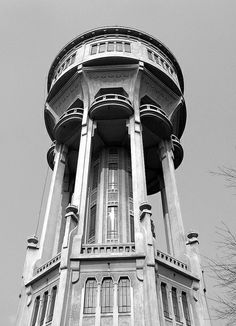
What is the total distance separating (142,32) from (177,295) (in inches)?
920

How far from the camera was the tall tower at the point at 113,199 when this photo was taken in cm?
1978

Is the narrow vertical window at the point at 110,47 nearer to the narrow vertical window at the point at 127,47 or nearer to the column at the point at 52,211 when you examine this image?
the narrow vertical window at the point at 127,47

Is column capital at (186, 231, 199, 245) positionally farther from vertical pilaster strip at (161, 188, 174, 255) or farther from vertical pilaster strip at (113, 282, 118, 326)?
vertical pilaster strip at (113, 282, 118, 326)

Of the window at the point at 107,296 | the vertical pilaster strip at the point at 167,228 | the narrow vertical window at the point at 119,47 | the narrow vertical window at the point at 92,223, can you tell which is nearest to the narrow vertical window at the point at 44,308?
the window at the point at 107,296

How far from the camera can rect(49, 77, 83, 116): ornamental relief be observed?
102ft

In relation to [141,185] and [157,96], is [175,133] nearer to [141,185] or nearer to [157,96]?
[157,96]

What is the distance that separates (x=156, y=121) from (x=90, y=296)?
14648mm

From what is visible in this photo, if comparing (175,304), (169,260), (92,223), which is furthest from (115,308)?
(92,223)

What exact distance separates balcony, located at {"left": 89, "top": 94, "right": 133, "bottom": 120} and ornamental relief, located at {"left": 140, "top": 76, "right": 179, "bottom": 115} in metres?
2.77

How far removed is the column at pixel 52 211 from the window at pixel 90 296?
14.9 ft

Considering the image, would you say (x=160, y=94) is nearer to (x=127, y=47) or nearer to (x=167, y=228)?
(x=127, y=47)

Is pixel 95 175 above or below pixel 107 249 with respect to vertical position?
above

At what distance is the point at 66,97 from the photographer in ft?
106

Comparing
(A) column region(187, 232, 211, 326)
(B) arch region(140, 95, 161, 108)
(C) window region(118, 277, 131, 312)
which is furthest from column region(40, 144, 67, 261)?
(A) column region(187, 232, 211, 326)
